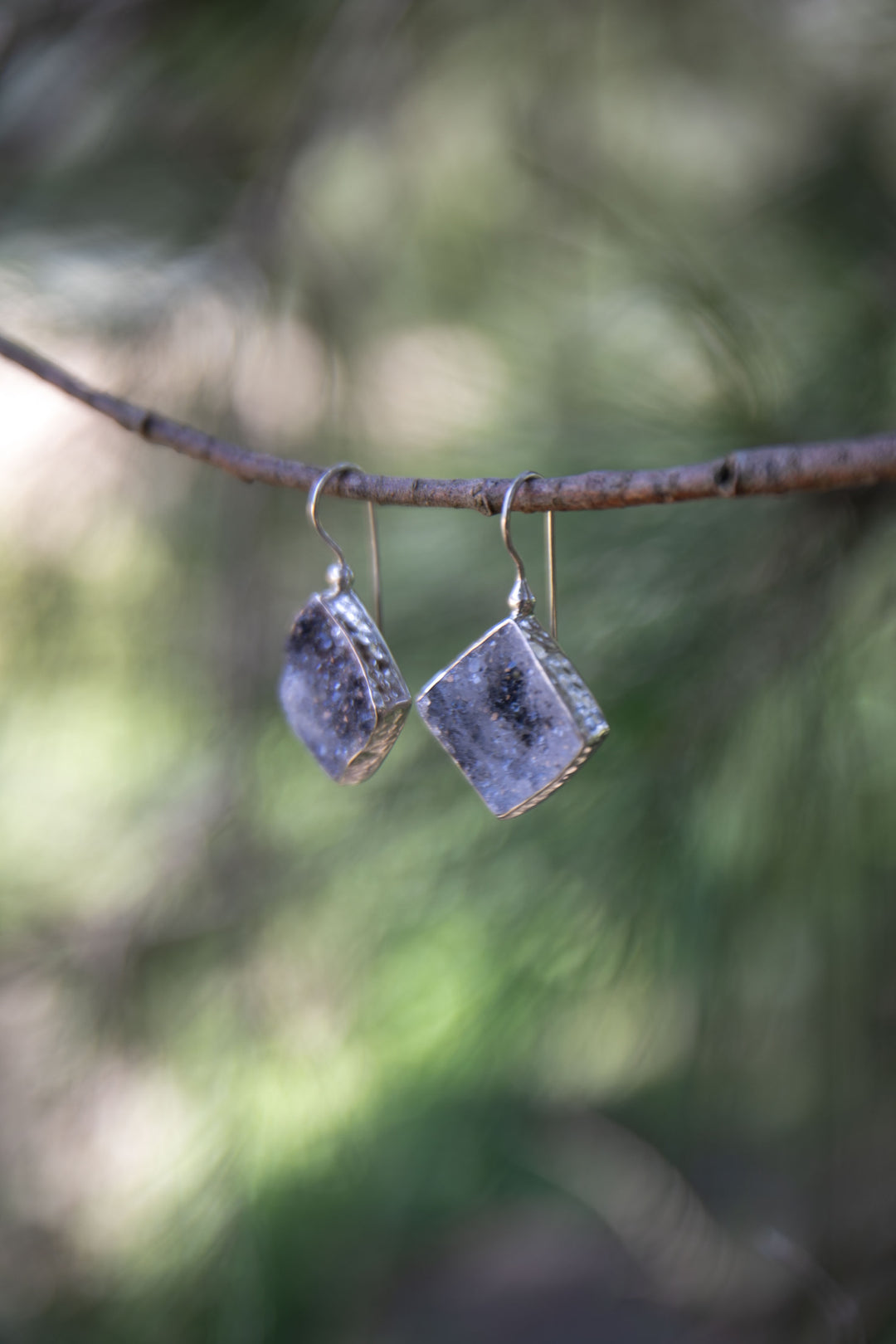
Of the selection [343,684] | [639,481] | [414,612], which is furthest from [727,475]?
[414,612]

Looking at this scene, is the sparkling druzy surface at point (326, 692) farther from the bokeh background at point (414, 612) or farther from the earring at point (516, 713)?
the bokeh background at point (414, 612)

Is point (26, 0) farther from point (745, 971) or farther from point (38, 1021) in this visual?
point (745, 971)

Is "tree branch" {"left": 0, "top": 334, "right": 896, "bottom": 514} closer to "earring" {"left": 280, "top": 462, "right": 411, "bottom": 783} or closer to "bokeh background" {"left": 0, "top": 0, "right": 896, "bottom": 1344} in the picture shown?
"earring" {"left": 280, "top": 462, "right": 411, "bottom": 783}

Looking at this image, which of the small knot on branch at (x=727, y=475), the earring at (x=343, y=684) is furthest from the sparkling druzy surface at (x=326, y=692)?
the small knot on branch at (x=727, y=475)

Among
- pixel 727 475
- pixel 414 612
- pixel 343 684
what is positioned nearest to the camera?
pixel 727 475

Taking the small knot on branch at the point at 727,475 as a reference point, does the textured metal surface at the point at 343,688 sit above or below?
below

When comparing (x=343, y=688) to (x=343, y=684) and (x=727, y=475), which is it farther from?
(x=727, y=475)

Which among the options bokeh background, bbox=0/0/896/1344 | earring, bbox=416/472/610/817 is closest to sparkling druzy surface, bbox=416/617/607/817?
earring, bbox=416/472/610/817
